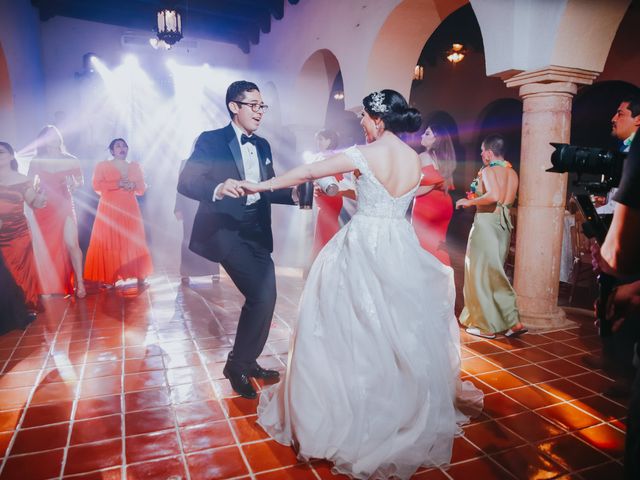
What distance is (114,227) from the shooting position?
5.97m

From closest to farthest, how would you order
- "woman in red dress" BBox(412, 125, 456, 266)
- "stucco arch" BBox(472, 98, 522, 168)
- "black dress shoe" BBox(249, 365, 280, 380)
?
"black dress shoe" BBox(249, 365, 280, 380), "woman in red dress" BBox(412, 125, 456, 266), "stucco arch" BBox(472, 98, 522, 168)

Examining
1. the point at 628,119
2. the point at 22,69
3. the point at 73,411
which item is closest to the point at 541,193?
the point at 628,119

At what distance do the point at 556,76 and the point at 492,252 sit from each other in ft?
5.58

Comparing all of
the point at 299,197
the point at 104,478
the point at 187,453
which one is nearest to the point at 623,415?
the point at 299,197

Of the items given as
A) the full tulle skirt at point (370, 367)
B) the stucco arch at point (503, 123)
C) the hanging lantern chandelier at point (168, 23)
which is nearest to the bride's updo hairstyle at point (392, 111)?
the full tulle skirt at point (370, 367)

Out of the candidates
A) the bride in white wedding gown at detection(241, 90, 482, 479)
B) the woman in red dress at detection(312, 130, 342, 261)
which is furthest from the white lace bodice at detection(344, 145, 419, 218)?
the woman in red dress at detection(312, 130, 342, 261)

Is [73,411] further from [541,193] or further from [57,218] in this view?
[541,193]

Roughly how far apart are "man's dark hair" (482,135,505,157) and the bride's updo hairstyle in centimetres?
210

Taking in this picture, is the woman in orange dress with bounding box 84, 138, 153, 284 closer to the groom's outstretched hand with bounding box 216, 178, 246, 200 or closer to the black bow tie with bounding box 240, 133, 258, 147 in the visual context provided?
the black bow tie with bounding box 240, 133, 258, 147

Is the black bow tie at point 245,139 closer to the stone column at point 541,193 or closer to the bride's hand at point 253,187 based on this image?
the bride's hand at point 253,187

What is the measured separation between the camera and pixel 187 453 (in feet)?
7.83

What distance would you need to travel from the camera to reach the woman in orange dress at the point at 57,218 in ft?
17.9

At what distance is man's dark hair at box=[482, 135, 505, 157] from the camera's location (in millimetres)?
4293

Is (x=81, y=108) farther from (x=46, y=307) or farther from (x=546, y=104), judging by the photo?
(x=546, y=104)
